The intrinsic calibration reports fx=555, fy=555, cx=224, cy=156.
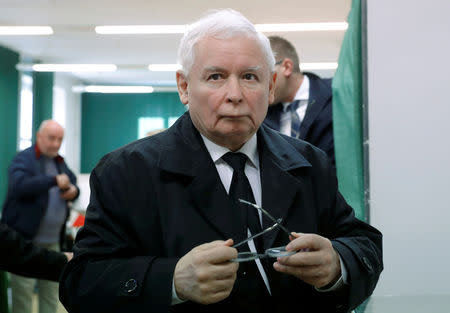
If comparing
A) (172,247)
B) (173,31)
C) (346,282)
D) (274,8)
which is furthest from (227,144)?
(173,31)

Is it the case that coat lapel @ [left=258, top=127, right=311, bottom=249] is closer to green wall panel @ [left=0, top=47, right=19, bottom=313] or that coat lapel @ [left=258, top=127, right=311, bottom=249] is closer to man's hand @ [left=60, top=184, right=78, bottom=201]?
man's hand @ [left=60, top=184, right=78, bottom=201]

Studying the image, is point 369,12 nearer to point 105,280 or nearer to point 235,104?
point 235,104

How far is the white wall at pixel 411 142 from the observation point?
2.18m

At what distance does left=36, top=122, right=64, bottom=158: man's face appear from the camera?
462 centimetres

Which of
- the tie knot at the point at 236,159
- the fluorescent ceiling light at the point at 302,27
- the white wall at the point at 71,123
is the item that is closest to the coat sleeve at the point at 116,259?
the tie knot at the point at 236,159

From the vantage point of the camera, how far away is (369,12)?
7.43 ft

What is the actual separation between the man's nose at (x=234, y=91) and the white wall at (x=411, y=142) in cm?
115

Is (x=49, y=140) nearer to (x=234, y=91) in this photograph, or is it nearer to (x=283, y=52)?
(x=283, y=52)

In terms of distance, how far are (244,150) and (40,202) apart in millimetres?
3408

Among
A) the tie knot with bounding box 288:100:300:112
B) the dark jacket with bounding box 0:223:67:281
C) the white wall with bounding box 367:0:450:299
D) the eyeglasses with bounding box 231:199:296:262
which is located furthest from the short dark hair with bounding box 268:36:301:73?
the eyeglasses with bounding box 231:199:296:262

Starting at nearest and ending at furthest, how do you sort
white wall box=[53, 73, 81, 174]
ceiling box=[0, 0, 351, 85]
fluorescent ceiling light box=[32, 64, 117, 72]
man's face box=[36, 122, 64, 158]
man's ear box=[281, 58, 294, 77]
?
man's ear box=[281, 58, 294, 77] < man's face box=[36, 122, 64, 158] < ceiling box=[0, 0, 351, 85] < fluorescent ceiling light box=[32, 64, 117, 72] < white wall box=[53, 73, 81, 174]

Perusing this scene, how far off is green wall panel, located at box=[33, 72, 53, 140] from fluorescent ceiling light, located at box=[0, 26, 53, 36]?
243 cm

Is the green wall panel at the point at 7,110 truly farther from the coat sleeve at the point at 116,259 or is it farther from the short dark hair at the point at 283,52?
the coat sleeve at the point at 116,259

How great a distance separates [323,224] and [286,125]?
62.7 inches
